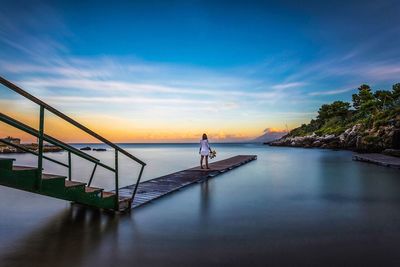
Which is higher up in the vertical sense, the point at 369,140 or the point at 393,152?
the point at 369,140

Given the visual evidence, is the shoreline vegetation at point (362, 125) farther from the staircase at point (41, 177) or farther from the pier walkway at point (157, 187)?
the staircase at point (41, 177)

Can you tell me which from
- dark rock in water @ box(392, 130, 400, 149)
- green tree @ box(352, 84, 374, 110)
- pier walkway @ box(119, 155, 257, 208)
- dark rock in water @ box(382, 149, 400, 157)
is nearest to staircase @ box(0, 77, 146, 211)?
pier walkway @ box(119, 155, 257, 208)

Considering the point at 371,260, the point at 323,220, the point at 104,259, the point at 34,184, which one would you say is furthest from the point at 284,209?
the point at 34,184

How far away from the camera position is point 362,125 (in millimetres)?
48844

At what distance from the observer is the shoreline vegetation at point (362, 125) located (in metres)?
33.5

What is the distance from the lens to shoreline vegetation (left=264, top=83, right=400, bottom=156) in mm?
33469

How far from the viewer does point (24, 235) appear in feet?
20.0

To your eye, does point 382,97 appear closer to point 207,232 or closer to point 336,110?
point 336,110

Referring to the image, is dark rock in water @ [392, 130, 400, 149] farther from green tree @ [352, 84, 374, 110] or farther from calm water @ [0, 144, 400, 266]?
green tree @ [352, 84, 374, 110]

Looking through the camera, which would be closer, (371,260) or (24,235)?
(371,260)

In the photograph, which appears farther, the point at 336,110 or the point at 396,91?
the point at 336,110

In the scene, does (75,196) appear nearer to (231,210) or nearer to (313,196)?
(231,210)

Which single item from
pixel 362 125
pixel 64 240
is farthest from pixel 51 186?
pixel 362 125

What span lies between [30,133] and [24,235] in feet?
7.11
